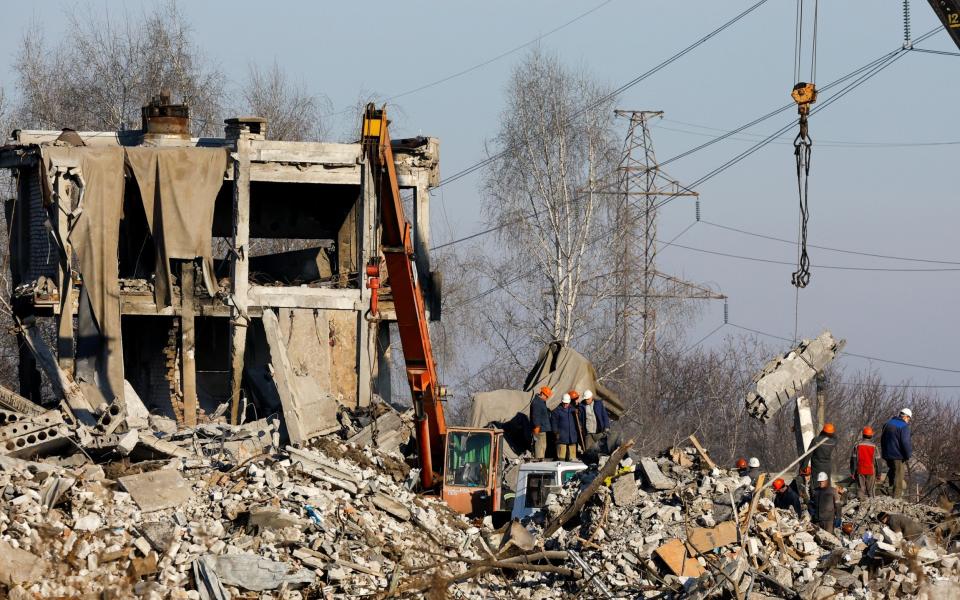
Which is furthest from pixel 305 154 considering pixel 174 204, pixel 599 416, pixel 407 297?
pixel 599 416

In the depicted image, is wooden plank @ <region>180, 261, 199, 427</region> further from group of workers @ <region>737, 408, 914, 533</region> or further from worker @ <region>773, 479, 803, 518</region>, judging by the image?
worker @ <region>773, 479, 803, 518</region>

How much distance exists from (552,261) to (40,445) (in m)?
20.1

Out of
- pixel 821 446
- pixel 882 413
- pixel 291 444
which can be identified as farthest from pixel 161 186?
pixel 882 413

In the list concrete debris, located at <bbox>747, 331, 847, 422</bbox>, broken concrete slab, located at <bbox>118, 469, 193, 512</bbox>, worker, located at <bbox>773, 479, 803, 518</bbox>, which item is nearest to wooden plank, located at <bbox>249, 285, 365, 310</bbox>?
concrete debris, located at <bbox>747, 331, 847, 422</bbox>

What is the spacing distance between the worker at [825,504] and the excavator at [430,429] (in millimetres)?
4637

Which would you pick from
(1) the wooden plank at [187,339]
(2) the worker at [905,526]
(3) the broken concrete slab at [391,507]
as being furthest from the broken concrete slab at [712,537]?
(1) the wooden plank at [187,339]

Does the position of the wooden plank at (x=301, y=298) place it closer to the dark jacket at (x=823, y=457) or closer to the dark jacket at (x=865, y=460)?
the dark jacket at (x=823, y=457)

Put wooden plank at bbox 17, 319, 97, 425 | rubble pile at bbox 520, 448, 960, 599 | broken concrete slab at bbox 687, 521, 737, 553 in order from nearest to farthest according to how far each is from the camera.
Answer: rubble pile at bbox 520, 448, 960, 599 < broken concrete slab at bbox 687, 521, 737, 553 < wooden plank at bbox 17, 319, 97, 425

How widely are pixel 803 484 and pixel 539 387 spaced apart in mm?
6358

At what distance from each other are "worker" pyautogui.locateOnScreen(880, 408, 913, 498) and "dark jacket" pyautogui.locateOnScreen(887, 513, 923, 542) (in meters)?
2.50

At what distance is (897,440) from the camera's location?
61.2 feet

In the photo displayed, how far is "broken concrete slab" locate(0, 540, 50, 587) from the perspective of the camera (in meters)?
12.5

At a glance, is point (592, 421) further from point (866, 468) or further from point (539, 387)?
point (866, 468)

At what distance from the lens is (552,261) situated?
3425 centimetres
